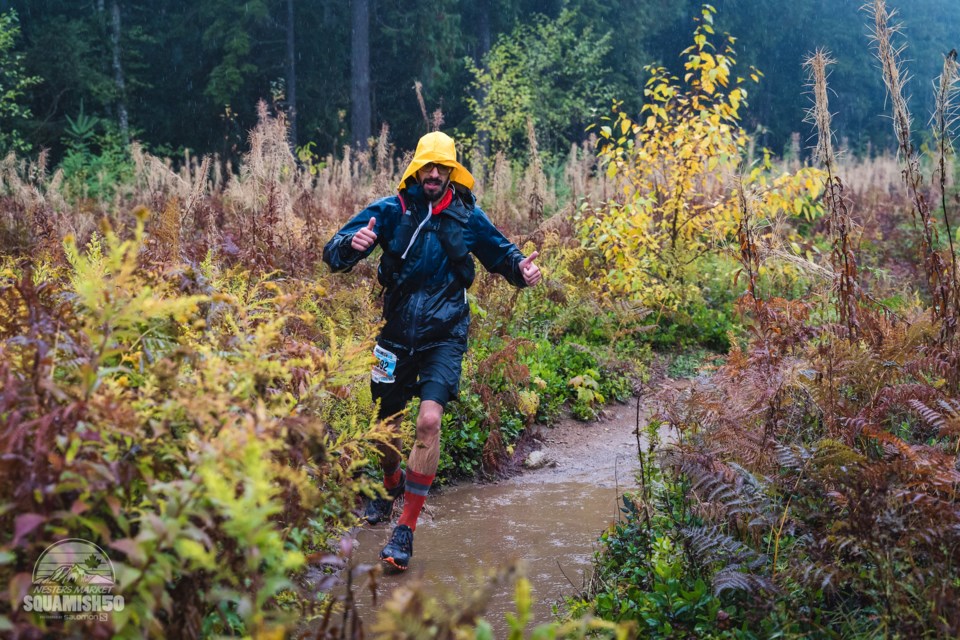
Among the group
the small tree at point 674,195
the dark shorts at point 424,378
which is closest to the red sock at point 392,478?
the dark shorts at point 424,378

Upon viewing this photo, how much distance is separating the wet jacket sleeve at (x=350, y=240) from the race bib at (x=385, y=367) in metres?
0.58

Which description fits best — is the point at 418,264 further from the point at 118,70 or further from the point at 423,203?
the point at 118,70

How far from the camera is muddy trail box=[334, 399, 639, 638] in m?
4.45

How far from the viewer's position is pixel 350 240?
5000 mm

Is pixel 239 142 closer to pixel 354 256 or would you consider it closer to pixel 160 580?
pixel 354 256

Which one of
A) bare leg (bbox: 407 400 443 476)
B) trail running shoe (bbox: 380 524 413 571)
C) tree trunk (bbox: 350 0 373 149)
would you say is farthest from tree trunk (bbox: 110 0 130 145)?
trail running shoe (bbox: 380 524 413 571)

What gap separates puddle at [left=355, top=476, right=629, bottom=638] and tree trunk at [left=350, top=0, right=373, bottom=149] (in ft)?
73.1

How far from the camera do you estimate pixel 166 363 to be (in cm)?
239

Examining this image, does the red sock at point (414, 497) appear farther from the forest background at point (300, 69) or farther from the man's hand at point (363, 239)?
the forest background at point (300, 69)

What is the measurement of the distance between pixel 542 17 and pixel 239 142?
13.7 m

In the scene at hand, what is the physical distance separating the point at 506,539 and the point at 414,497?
2.58 feet

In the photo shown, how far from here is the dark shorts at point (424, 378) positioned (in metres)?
4.97

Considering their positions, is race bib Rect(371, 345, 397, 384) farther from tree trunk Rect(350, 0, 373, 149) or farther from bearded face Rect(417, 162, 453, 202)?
tree trunk Rect(350, 0, 373, 149)

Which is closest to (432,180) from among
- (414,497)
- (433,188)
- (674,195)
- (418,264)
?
(433,188)
